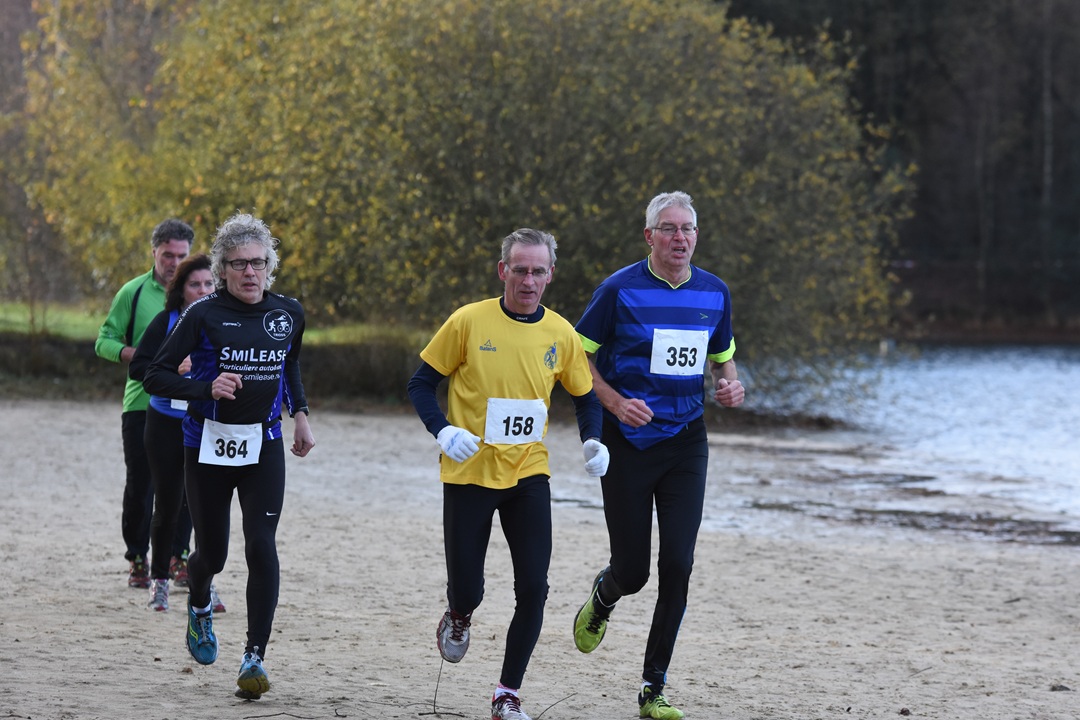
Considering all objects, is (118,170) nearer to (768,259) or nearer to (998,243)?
(768,259)

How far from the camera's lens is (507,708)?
5609 mm

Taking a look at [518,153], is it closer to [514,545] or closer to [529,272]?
[529,272]

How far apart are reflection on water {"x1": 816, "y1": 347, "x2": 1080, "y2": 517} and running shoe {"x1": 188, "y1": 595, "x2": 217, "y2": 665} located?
11.1 metres

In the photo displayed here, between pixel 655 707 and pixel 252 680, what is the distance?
5.33 feet

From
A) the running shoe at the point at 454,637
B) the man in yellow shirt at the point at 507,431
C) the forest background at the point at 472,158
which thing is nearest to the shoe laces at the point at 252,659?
the running shoe at the point at 454,637

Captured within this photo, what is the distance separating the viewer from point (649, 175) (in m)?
22.7

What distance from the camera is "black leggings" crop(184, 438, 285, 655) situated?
6.04 metres

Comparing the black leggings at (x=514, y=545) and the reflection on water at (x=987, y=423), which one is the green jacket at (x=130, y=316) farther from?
the reflection on water at (x=987, y=423)

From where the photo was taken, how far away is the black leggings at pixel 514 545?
567 centimetres

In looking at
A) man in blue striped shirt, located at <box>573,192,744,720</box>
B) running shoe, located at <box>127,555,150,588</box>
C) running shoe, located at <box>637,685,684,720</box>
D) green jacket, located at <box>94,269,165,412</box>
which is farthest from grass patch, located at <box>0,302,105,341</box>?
running shoe, located at <box>637,685,684,720</box>

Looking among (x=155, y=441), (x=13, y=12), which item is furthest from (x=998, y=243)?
(x=155, y=441)

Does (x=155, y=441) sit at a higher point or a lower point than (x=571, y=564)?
higher

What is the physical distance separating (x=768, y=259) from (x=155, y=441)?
1704 cm

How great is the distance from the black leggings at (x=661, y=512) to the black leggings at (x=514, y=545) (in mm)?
494
